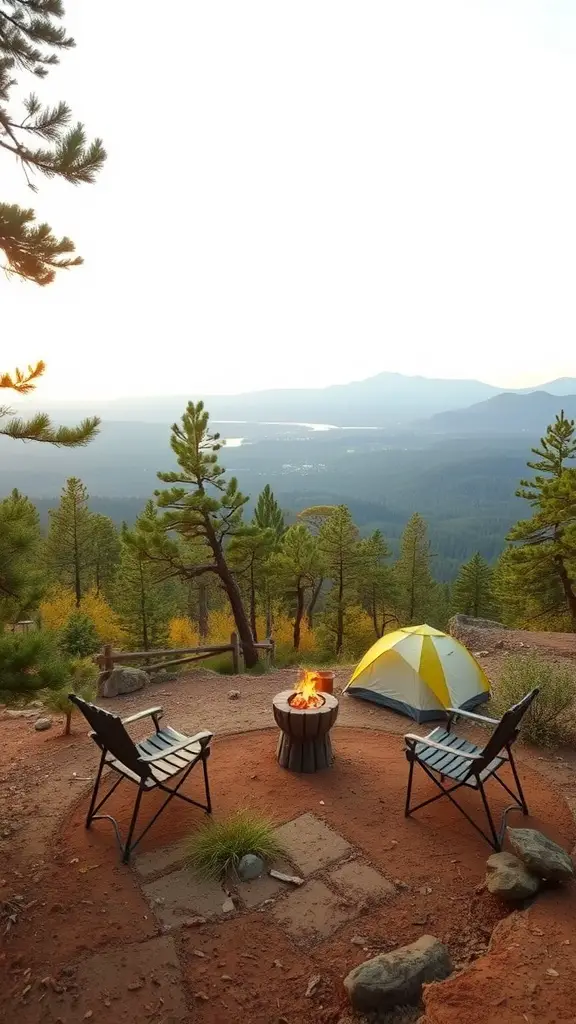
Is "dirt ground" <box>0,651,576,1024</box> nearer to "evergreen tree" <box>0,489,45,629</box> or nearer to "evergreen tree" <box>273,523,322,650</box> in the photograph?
"evergreen tree" <box>0,489,45,629</box>

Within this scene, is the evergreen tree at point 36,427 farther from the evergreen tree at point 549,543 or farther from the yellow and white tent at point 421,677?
the evergreen tree at point 549,543

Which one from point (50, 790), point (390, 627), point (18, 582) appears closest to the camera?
point (18, 582)

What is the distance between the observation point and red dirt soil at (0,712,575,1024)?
354 cm

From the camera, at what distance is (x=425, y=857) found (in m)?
4.84

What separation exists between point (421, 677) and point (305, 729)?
2623mm

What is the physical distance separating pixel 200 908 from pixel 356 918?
1201 millimetres

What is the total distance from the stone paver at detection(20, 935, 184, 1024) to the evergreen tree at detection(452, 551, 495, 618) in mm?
32551

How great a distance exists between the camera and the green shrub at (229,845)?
4.64m

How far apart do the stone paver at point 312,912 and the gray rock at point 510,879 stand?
1.10 m

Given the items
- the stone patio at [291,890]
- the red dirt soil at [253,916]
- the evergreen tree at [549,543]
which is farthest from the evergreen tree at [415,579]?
the stone patio at [291,890]

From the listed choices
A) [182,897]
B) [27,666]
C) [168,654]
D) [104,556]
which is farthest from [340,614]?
[182,897]

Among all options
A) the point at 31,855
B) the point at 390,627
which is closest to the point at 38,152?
the point at 31,855

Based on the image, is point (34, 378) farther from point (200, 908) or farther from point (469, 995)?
point (469, 995)

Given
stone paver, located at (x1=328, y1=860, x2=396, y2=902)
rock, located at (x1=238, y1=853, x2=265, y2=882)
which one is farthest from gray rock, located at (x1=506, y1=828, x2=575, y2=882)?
rock, located at (x1=238, y1=853, x2=265, y2=882)
